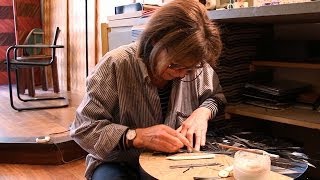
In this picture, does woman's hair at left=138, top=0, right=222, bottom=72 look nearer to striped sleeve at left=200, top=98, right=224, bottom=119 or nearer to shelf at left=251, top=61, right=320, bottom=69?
striped sleeve at left=200, top=98, right=224, bottom=119

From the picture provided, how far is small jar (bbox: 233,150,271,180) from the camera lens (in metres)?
0.73

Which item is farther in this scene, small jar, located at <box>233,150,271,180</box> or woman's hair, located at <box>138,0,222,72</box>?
woman's hair, located at <box>138,0,222,72</box>

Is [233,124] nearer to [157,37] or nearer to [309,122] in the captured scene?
[309,122]

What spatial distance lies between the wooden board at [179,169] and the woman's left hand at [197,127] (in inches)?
3.4

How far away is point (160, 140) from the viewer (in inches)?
36.3

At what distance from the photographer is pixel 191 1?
0.97 metres

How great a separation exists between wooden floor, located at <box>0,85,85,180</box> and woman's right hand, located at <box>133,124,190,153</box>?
1297 mm

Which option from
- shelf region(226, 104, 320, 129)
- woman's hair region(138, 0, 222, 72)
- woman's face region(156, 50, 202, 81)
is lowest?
shelf region(226, 104, 320, 129)

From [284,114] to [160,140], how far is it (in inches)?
24.2

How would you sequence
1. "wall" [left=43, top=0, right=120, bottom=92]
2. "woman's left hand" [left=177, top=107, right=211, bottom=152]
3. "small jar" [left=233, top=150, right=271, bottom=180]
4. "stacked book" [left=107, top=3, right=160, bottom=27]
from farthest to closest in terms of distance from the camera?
→ "wall" [left=43, top=0, right=120, bottom=92]
"stacked book" [left=107, top=3, right=160, bottom=27]
"woman's left hand" [left=177, top=107, right=211, bottom=152]
"small jar" [left=233, top=150, right=271, bottom=180]

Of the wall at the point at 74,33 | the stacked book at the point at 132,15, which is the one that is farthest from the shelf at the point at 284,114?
the wall at the point at 74,33

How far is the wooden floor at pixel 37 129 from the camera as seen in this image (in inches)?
85.5

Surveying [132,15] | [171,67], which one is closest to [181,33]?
[171,67]

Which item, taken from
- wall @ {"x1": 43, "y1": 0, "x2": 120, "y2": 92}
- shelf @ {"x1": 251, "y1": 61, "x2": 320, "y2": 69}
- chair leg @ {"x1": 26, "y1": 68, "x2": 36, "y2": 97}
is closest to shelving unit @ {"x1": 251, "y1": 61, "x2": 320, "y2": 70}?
shelf @ {"x1": 251, "y1": 61, "x2": 320, "y2": 69}
